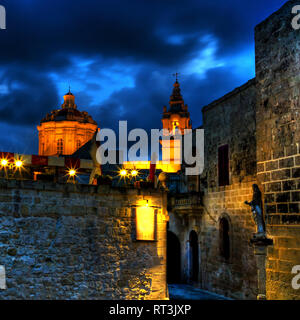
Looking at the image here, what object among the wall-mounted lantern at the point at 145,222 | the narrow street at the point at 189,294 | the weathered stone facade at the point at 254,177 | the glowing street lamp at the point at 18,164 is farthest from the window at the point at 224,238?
the glowing street lamp at the point at 18,164

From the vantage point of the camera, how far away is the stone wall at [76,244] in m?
9.80

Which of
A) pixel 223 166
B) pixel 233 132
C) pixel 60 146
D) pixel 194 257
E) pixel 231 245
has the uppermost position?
pixel 60 146

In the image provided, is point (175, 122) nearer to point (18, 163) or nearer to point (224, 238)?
point (224, 238)

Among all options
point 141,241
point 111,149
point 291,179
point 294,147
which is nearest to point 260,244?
point 291,179

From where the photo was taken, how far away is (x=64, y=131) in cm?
3912

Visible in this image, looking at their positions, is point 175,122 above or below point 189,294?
above

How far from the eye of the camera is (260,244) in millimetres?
7742

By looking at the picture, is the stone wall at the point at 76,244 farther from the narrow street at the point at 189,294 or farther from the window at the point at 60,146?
the window at the point at 60,146

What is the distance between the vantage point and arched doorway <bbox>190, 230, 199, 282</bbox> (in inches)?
787

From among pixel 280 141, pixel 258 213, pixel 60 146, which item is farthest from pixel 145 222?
pixel 60 146

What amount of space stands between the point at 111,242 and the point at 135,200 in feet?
4.75

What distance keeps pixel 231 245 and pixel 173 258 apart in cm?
675

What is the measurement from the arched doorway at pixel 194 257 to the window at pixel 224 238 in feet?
9.69

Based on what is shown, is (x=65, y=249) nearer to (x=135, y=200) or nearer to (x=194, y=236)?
(x=135, y=200)
